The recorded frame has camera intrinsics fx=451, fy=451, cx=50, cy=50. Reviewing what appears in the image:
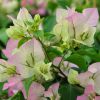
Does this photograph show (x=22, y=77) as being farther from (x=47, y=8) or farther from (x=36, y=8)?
(x=36, y=8)

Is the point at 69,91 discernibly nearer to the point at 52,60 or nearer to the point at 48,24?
the point at 52,60

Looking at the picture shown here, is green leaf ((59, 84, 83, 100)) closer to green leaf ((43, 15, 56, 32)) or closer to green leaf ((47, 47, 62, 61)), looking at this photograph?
green leaf ((47, 47, 62, 61))

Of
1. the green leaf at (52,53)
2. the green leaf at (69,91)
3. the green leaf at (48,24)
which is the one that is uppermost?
the green leaf at (52,53)

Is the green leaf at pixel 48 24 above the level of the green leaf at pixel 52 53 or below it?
below

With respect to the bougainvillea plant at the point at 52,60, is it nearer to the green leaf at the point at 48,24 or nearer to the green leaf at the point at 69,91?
the green leaf at the point at 69,91

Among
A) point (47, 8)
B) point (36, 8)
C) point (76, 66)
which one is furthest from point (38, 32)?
point (36, 8)

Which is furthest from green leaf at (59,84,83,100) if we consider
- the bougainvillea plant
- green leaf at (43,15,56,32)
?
green leaf at (43,15,56,32)

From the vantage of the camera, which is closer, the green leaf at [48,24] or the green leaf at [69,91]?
the green leaf at [69,91]

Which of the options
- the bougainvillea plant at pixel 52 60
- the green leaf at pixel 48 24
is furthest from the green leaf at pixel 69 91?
the green leaf at pixel 48 24
